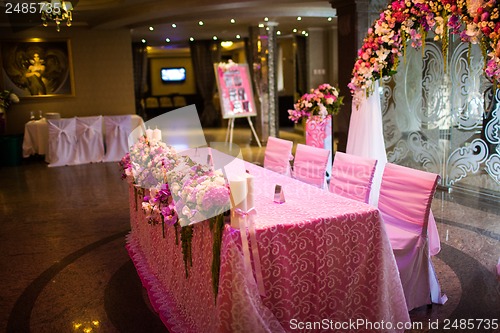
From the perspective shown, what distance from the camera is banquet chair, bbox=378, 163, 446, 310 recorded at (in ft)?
10.7

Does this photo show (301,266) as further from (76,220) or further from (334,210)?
(76,220)

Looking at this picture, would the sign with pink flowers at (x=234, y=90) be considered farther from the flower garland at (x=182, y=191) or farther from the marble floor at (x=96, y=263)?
the flower garland at (x=182, y=191)

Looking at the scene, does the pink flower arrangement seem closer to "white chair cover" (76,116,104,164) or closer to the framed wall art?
"white chair cover" (76,116,104,164)

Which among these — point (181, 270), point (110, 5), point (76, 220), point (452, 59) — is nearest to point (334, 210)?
point (181, 270)

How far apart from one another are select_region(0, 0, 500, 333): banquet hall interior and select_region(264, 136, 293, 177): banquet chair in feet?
3.57

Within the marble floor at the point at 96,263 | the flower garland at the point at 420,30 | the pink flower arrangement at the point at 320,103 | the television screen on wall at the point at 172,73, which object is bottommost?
the marble floor at the point at 96,263

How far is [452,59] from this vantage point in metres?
6.59

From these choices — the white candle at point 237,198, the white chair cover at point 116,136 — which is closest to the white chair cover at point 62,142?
the white chair cover at point 116,136

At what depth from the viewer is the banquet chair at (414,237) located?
3.27 metres

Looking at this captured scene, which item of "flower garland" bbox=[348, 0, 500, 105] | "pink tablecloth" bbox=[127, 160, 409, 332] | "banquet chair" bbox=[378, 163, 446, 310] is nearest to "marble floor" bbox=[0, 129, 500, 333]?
"banquet chair" bbox=[378, 163, 446, 310]

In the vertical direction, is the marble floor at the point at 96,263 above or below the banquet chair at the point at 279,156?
below

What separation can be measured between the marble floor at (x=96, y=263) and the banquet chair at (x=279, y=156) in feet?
5.34

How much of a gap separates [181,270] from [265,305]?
835 millimetres

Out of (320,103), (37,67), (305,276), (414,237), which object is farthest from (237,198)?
(37,67)
